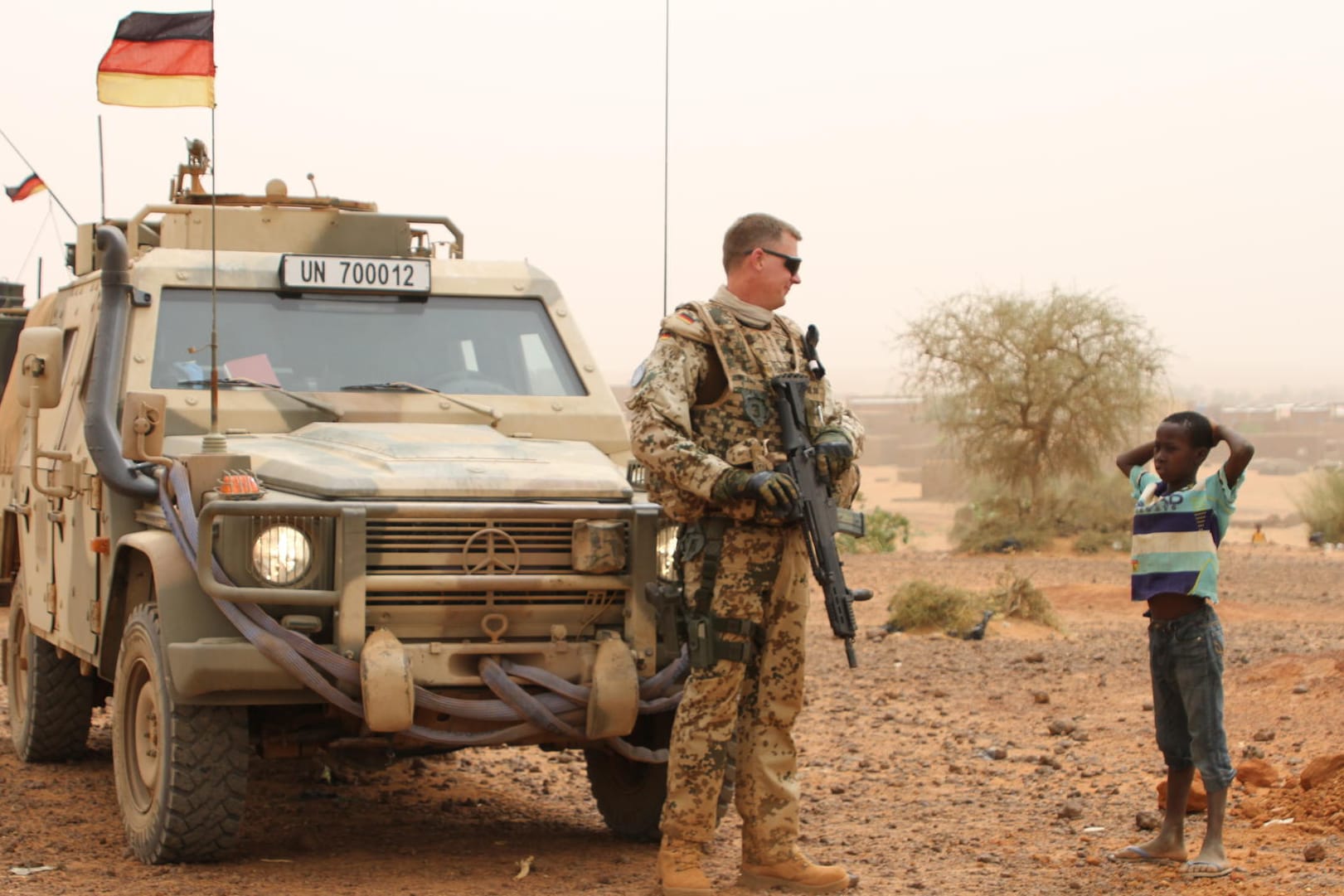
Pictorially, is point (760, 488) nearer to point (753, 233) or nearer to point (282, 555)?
point (753, 233)

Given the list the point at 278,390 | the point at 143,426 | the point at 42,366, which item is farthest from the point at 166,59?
the point at 143,426

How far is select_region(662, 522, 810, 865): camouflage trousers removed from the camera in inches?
194

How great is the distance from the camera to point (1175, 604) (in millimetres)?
5180

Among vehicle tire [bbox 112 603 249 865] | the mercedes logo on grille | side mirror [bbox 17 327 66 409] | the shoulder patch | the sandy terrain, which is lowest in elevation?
the sandy terrain

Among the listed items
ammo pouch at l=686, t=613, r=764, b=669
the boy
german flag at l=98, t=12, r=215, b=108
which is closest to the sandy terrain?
the boy

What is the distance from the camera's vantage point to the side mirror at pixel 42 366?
20.5ft

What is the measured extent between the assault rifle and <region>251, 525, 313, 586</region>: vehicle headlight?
1.40 meters

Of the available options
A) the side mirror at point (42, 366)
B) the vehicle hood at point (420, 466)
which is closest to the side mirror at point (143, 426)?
the vehicle hood at point (420, 466)

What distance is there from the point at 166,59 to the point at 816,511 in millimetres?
3454

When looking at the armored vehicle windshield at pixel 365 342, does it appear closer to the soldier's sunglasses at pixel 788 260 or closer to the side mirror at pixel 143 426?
the side mirror at pixel 143 426

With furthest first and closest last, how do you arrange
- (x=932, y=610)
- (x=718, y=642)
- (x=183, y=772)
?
(x=932, y=610) → (x=183, y=772) → (x=718, y=642)

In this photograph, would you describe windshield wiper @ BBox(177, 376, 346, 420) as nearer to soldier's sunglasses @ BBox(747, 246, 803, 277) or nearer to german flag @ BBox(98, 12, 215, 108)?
german flag @ BBox(98, 12, 215, 108)

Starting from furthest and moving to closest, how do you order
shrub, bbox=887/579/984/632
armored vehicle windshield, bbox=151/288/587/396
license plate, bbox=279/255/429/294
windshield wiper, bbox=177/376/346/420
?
shrub, bbox=887/579/984/632
license plate, bbox=279/255/429/294
armored vehicle windshield, bbox=151/288/587/396
windshield wiper, bbox=177/376/346/420

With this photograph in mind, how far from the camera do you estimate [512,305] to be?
682cm
